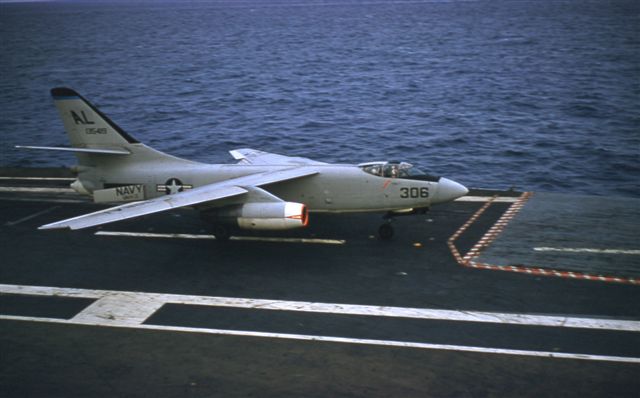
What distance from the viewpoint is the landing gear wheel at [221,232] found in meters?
26.6

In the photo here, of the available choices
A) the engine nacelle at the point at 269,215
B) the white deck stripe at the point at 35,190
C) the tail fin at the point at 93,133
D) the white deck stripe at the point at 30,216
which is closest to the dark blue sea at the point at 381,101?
the white deck stripe at the point at 35,190

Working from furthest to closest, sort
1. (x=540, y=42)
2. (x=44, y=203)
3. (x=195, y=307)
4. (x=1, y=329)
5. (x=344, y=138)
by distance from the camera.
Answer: (x=540, y=42) < (x=344, y=138) < (x=44, y=203) < (x=195, y=307) < (x=1, y=329)

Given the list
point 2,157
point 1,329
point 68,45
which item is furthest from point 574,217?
point 68,45

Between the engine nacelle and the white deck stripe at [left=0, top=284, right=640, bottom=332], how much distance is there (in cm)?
367

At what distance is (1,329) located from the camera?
1975 centimetres

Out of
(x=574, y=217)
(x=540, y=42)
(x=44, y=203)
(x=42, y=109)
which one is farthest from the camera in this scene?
(x=540, y=42)

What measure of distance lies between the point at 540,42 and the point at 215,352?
136m

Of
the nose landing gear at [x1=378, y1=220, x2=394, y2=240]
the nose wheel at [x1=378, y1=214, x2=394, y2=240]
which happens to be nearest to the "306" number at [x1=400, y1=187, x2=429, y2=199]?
the nose wheel at [x1=378, y1=214, x2=394, y2=240]

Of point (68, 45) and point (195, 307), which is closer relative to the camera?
point (195, 307)

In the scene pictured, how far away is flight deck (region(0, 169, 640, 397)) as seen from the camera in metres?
16.9

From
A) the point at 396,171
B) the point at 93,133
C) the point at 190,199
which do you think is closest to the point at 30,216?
the point at 93,133

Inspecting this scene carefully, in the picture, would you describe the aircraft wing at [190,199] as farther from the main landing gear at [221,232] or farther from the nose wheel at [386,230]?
the nose wheel at [386,230]

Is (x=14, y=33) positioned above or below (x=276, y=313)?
above

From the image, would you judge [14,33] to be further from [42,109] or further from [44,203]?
[44,203]
